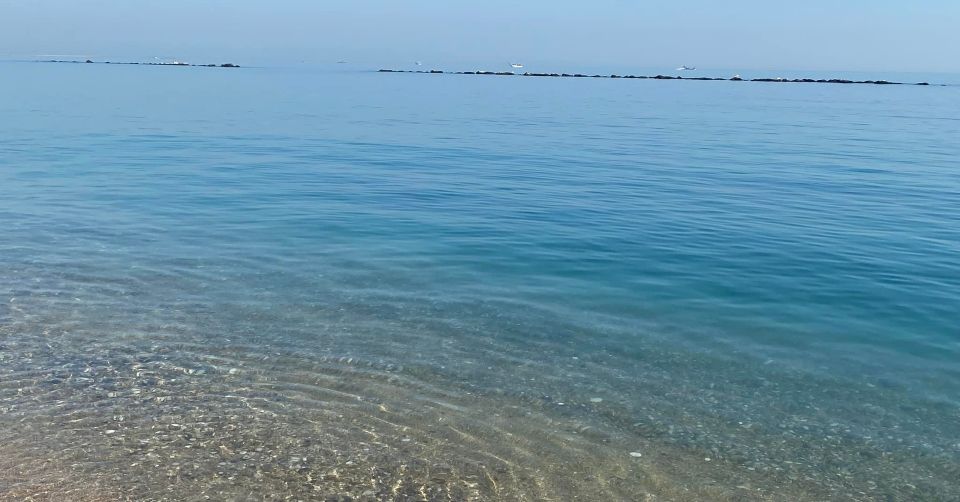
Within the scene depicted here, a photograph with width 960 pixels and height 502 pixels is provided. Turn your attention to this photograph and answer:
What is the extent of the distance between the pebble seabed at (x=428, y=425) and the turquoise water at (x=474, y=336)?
49mm

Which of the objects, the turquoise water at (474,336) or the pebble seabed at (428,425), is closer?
the pebble seabed at (428,425)

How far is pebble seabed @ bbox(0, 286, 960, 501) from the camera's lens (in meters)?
10.1


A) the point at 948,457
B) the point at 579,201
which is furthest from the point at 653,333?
the point at 579,201

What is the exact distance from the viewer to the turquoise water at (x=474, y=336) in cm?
1059

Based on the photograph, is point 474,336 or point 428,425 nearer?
point 428,425

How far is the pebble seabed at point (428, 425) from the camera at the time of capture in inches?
397

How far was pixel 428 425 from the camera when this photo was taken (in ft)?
38.3

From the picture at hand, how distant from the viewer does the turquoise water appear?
1059 cm

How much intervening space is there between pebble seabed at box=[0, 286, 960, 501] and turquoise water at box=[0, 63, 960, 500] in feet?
0.16

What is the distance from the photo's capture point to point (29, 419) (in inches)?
442

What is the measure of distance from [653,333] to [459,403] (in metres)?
5.05

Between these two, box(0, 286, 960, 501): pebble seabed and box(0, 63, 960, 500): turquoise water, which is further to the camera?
box(0, 63, 960, 500): turquoise water

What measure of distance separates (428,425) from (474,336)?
13.0ft

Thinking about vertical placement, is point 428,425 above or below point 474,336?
below
